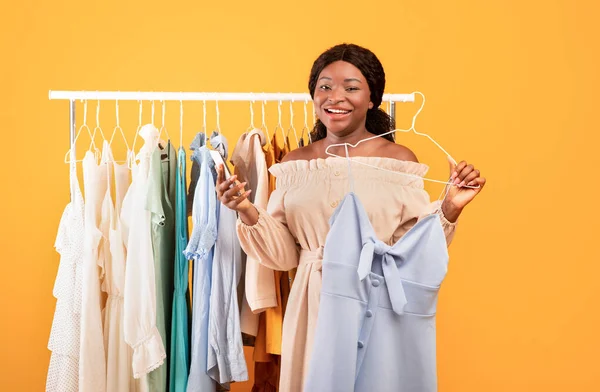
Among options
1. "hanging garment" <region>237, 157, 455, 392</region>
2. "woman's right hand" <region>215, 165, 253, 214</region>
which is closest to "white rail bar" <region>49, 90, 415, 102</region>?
"hanging garment" <region>237, 157, 455, 392</region>

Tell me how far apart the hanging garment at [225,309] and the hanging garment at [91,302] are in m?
0.41

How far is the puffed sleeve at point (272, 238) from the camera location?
257 cm

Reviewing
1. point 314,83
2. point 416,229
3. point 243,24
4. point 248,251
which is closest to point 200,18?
point 243,24

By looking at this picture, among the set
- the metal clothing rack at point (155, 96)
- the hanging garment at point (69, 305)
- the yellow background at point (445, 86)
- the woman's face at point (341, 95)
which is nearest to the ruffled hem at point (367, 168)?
the woman's face at point (341, 95)

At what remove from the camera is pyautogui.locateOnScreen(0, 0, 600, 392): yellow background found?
405 cm

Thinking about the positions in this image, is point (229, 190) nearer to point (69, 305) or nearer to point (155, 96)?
point (155, 96)

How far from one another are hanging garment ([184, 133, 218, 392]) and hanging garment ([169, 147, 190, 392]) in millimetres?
58

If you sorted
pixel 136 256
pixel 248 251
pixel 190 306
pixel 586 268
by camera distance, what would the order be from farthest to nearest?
pixel 586 268, pixel 190 306, pixel 136 256, pixel 248 251

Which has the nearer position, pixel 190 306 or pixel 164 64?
pixel 190 306

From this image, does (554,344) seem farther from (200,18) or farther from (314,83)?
(200,18)

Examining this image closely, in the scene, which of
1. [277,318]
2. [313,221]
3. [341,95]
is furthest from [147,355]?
[341,95]

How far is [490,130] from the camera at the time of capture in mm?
4059

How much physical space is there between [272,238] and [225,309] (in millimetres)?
439

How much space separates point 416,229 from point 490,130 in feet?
6.29
